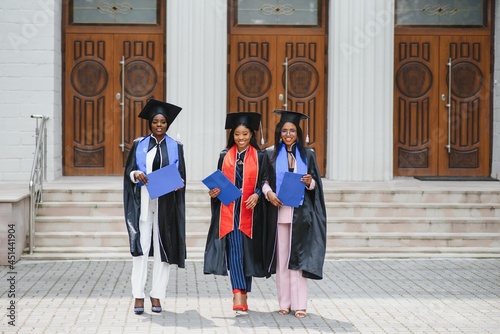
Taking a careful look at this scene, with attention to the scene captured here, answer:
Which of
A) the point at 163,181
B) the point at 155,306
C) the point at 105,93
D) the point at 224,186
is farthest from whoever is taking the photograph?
the point at 105,93

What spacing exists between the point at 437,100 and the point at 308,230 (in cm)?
836

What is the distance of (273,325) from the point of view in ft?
30.0

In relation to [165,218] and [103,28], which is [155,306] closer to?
[165,218]

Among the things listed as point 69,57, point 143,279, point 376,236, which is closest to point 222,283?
point 143,279

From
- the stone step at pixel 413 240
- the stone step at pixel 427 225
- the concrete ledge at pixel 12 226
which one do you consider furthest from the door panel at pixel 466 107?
the concrete ledge at pixel 12 226

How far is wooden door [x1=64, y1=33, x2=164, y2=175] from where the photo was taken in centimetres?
1706

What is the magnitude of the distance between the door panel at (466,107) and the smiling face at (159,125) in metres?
8.61

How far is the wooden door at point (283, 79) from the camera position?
17156mm

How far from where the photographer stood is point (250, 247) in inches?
383

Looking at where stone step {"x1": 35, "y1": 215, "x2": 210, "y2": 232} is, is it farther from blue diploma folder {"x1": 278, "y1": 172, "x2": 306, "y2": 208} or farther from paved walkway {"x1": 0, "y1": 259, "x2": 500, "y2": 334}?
blue diploma folder {"x1": 278, "y1": 172, "x2": 306, "y2": 208}

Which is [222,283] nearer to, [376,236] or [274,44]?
[376,236]

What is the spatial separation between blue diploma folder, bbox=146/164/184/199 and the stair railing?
14.2ft

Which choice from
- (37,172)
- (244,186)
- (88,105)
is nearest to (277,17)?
(88,105)

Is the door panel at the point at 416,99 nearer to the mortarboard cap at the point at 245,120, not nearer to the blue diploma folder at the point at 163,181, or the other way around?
the mortarboard cap at the point at 245,120
